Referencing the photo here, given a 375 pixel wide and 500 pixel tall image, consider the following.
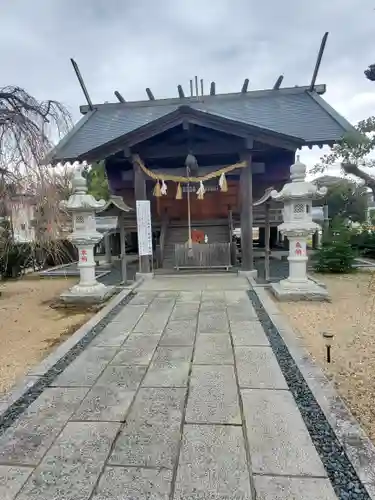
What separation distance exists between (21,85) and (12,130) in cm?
67

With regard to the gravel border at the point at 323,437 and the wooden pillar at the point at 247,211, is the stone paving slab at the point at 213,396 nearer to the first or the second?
the gravel border at the point at 323,437

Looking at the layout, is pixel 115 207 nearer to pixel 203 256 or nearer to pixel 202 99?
pixel 203 256

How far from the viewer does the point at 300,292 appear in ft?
18.7

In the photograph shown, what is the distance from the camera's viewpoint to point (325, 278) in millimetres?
7773

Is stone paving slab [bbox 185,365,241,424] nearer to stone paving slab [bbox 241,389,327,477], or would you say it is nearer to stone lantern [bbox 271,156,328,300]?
stone paving slab [bbox 241,389,327,477]

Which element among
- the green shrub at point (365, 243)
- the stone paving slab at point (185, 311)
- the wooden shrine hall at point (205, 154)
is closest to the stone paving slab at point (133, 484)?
the stone paving slab at point (185, 311)

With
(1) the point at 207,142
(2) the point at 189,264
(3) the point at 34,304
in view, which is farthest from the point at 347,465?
(1) the point at 207,142

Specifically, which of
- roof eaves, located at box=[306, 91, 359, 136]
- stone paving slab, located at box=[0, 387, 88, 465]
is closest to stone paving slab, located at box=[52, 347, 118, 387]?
stone paving slab, located at box=[0, 387, 88, 465]

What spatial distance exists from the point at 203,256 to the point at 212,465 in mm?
6864

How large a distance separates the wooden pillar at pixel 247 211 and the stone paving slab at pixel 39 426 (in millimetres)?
5754

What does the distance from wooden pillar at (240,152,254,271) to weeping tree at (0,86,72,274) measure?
4652mm

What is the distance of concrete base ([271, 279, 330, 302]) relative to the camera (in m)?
5.66

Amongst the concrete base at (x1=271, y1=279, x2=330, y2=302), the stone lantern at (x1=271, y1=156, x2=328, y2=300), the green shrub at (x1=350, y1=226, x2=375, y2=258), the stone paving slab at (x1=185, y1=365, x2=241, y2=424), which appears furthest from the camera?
the green shrub at (x1=350, y1=226, x2=375, y2=258)

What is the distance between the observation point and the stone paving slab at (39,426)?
6.54ft
